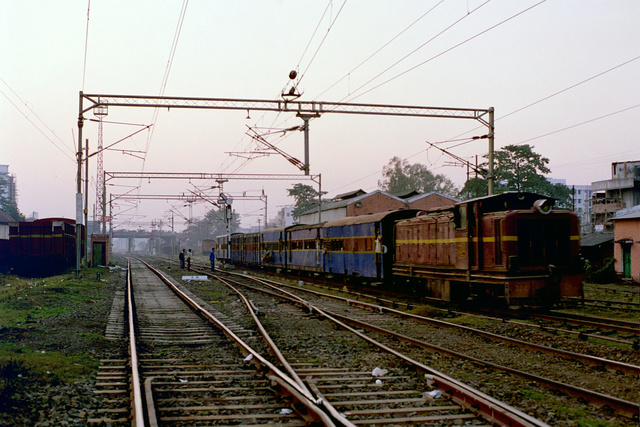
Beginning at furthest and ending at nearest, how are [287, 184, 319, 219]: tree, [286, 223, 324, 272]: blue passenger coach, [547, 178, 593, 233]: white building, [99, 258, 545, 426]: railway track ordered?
[287, 184, 319, 219]: tree
[547, 178, 593, 233]: white building
[286, 223, 324, 272]: blue passenger coach
[99, 258, 545, 426]: railway track

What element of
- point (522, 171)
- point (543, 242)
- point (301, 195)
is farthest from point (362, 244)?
point (301, 195)

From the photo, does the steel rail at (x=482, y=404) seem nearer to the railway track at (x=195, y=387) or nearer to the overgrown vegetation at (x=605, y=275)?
the railway track at (x=195, y=387)

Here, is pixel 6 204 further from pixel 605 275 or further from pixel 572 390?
pixel 572 390

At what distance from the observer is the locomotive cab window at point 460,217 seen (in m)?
15.2

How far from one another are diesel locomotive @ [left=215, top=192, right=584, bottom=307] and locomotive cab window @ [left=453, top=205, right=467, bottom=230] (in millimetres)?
28

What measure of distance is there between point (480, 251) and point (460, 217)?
4.44ft

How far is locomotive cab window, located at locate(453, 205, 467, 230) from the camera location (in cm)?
1524

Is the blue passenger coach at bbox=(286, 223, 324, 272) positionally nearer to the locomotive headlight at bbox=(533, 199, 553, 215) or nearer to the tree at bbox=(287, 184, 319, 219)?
the locomotive headlight at bbox=(533, 199, 553, 215)

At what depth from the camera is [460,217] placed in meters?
15.5

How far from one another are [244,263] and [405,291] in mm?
31887

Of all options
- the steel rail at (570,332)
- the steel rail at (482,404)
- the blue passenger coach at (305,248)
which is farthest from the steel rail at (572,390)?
the blue passenger coach at (305,248)

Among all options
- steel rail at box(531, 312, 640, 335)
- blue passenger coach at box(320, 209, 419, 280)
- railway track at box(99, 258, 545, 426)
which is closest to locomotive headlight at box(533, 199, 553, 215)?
steel rail at box(531, 312, 640, 335)

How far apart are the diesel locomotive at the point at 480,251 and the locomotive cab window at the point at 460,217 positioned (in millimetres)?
28

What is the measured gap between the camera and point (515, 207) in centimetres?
1445
